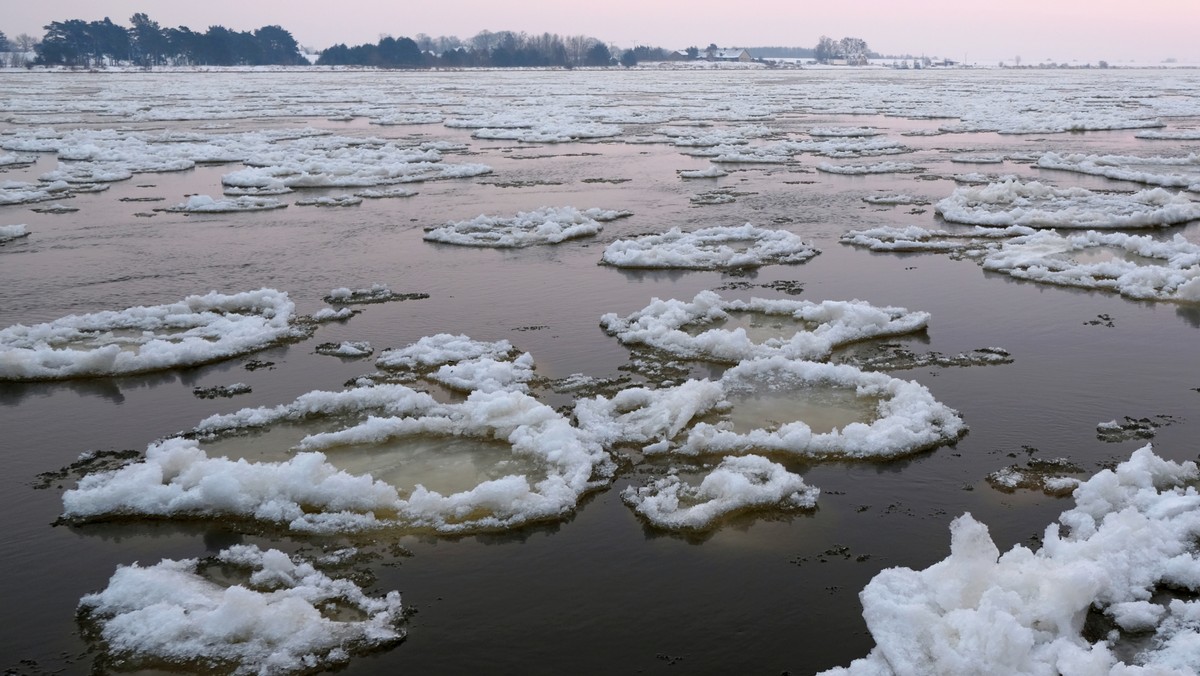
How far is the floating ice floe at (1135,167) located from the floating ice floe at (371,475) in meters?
16.0

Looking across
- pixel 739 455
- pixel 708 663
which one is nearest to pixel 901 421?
pixel 739 455

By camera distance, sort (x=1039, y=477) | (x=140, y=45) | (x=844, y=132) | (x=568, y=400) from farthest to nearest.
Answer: (x=140, y=45), (x=844, y=132), (x=568, y=400), (x=1039, y=477)

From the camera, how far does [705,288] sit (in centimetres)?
1105

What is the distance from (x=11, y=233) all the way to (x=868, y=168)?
16.1 metres

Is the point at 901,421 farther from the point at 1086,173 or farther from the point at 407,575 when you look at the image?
the point at 1086,173

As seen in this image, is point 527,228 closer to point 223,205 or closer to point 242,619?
point 223,205

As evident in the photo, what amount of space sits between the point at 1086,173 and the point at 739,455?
1664 cm

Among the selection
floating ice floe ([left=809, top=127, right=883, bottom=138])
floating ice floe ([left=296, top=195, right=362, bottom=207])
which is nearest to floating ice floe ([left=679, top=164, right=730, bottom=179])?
floating ice floe ([left=296, top=195, right=362, bottom=207])

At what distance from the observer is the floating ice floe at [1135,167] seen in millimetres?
18141

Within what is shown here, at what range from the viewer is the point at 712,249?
495 inches

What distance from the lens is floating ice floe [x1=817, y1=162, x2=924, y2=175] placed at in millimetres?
20312

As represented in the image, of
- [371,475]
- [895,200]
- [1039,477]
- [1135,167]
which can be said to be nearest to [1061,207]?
[895,200]

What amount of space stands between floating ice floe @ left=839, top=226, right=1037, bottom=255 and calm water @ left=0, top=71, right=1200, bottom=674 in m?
0.40

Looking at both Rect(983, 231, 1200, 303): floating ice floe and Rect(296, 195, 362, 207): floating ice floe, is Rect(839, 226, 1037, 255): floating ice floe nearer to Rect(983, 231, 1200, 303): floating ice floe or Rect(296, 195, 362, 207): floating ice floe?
Rect(983, 231, 1200, 303): floating ice floe
